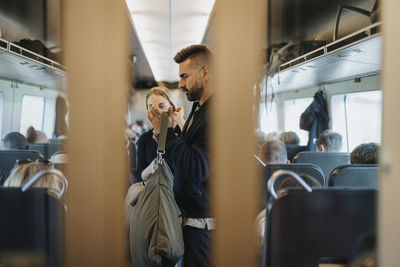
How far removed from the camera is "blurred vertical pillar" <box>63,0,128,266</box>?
0.80 metres

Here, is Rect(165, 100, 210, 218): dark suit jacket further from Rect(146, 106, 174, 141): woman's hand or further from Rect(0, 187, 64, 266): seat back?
Rect(0, 187, 64, 266): seat back

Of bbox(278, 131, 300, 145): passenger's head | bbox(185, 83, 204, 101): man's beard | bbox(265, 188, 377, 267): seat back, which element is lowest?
bbox(265, 188, 377, 267): seat back

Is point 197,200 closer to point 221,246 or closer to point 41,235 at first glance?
point 221,246

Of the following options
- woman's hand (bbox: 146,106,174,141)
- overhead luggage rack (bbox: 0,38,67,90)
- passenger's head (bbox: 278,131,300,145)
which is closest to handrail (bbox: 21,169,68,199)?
overhead luggage rack (bbox: 0,38,67,90)

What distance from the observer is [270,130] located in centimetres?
108

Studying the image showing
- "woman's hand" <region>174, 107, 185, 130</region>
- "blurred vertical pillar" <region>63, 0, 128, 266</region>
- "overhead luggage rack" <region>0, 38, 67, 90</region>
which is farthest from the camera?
"woman's hand" <region>174, 107, 185, 130</region>

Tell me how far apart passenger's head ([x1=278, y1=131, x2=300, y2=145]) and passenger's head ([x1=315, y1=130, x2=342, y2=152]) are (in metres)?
0.16

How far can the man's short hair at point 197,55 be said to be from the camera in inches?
52.7

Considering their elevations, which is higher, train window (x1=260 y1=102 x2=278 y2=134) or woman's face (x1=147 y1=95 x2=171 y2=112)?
woman's face (x1=147 y1=95 x2=171 y2=112)

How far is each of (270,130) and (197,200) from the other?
0.54 metres

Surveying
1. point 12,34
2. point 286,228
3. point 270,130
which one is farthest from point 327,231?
point 12,34

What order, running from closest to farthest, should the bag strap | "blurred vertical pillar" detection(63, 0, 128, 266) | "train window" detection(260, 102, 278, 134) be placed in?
"blurred vertical pillar" detection(63, 0, 128, 266), "train window" detection(260, 102, 278, 134), the bag strap

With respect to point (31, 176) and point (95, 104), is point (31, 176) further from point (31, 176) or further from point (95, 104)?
point (95, 104)

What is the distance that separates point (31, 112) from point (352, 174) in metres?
1.49
